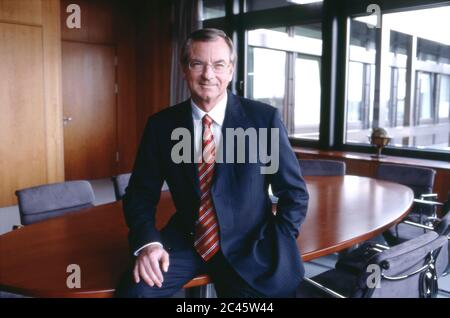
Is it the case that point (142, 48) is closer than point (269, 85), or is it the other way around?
point (269, 85)

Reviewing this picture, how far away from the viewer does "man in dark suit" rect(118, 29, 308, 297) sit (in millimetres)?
1470

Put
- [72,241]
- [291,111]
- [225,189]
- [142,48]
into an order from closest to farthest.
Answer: [225,189] < [72,241] < [291,111] < [142,48]

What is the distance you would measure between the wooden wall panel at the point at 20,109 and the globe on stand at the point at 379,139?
4080mm

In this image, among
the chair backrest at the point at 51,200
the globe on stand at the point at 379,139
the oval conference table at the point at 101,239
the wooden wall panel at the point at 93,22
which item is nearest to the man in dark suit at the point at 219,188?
the oval conference table at the point at 101,239

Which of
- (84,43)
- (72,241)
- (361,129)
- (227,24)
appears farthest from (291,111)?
(72,241)

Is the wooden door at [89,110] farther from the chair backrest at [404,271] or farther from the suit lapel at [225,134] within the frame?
the chair backrest at [404,271]

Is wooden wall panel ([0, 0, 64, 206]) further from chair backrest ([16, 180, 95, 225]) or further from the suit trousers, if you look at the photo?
the suit trousers

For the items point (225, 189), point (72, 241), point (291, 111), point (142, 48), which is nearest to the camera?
point (225, 189)

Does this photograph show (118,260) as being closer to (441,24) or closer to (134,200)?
(134,200)

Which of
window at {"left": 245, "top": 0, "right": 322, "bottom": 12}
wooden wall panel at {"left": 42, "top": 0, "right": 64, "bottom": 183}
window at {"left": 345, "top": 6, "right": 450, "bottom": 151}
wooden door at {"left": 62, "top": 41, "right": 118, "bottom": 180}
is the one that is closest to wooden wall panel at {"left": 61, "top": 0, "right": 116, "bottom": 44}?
wooden door at {"left": 62, "top": 41, "right": 118, "bottom": 180}

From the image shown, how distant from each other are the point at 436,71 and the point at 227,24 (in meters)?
2.97

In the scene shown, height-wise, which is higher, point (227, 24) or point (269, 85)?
point (227, 24)

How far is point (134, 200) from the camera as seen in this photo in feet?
5.21

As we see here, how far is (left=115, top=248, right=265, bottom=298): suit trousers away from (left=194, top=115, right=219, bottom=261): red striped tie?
34 millimetres
